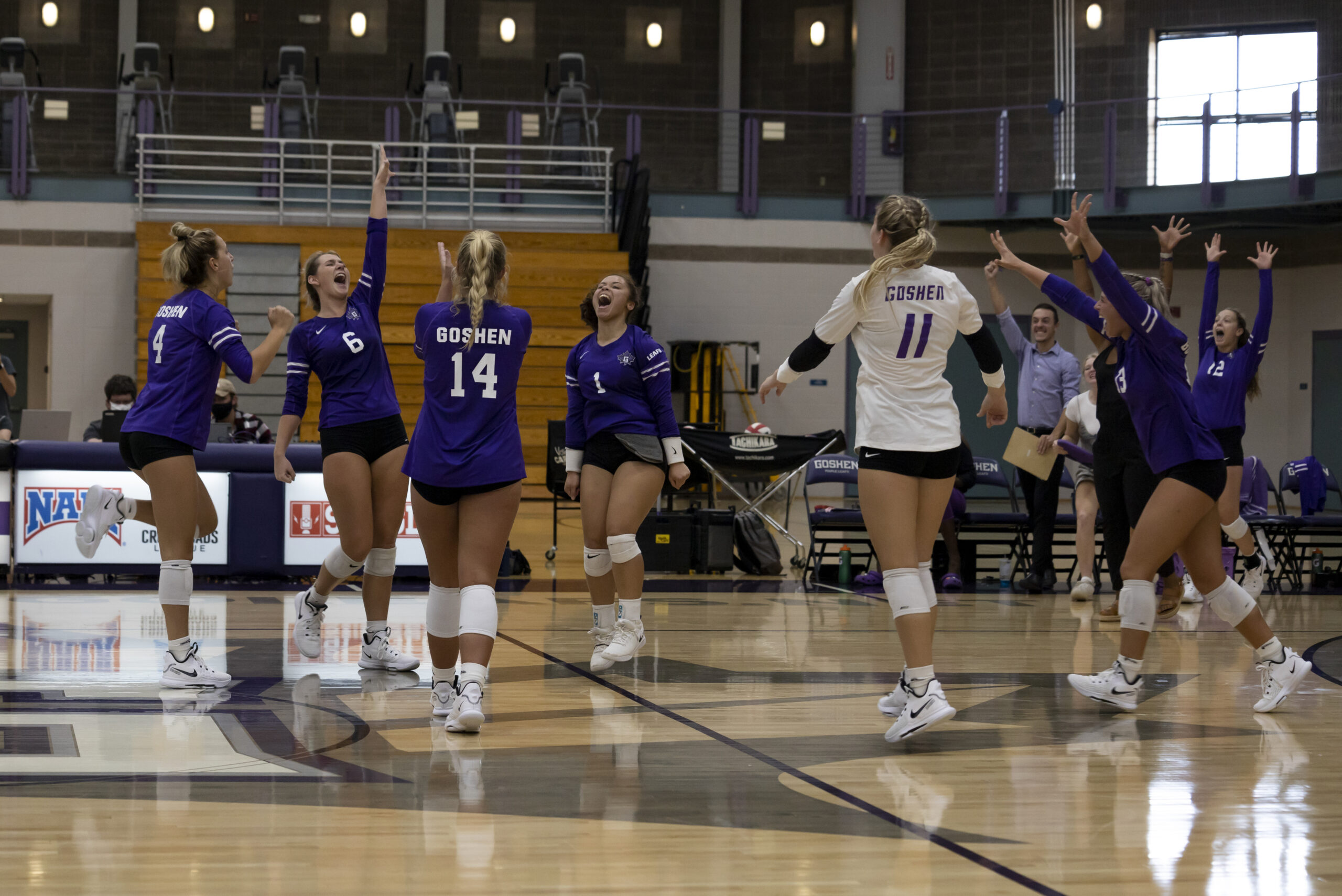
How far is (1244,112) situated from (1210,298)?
10.5 m

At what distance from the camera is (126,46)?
19766mm

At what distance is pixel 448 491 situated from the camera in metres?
4.29

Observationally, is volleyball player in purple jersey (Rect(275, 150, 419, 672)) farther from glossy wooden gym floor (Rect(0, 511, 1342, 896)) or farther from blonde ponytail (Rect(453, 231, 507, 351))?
blonde ponytail (Rect(453, 231, 507, 351))

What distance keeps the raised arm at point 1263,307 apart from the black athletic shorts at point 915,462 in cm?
307

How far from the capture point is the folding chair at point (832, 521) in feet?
31.3

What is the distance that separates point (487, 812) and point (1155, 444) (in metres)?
2.77

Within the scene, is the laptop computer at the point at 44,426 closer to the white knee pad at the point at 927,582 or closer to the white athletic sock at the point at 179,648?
the white athletic sock at the point at 179,648

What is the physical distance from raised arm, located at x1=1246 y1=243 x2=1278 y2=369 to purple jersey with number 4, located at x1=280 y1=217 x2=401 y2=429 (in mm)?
4196

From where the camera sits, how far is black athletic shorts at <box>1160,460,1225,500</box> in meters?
4.66

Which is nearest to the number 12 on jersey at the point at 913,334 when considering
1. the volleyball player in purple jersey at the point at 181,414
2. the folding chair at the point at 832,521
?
the volleyball player in purple jersey at the point at 181,414

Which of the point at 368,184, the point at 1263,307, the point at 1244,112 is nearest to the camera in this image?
the point at 1263,307

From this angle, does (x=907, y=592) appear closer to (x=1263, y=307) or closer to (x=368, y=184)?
(x=1263, y=307)

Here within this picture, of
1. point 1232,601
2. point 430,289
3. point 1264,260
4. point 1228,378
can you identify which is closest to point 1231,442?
point 1228,378

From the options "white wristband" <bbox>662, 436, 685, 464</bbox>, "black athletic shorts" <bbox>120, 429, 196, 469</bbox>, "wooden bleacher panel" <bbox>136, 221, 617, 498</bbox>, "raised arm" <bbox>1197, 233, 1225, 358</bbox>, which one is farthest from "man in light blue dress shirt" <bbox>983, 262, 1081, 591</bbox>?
"wooden bleacher panel" <bbox>136, 221, 617, 498</bbox>
